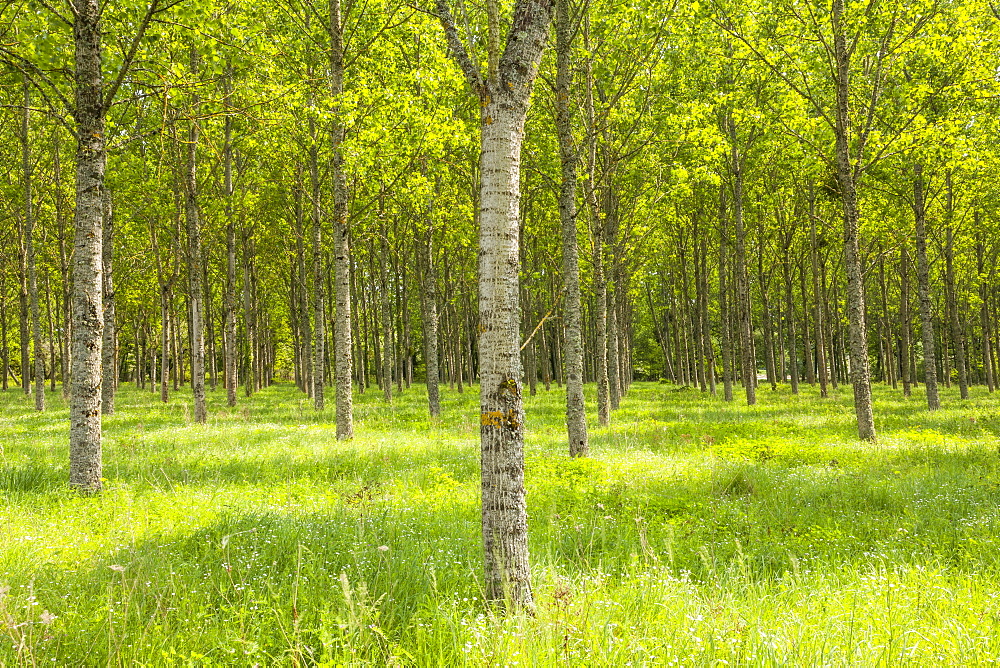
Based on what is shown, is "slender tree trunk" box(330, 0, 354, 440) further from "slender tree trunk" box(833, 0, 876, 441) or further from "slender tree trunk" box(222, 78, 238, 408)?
"slender tree trunk" box(833, 0, 876, 441)

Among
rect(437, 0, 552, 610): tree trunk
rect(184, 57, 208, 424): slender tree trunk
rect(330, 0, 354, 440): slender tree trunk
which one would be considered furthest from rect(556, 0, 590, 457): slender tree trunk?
rect(184, 57, 208, 424): slender tree trunk

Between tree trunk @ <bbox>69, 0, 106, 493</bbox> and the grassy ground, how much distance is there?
62 centimetres

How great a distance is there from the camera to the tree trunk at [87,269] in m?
7.37

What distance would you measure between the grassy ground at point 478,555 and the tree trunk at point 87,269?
619mm

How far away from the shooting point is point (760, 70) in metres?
13.5

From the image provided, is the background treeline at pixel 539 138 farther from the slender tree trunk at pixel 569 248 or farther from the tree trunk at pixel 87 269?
the slender tree trunk at pixel 569 248

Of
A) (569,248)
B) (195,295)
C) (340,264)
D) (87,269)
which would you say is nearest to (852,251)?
(569,248)

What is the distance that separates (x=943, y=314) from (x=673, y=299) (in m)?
22.5

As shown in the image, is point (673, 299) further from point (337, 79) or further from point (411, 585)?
point (411, 585)

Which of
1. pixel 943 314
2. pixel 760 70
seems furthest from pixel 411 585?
pixel 943 314

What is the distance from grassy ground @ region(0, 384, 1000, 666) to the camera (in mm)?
3320

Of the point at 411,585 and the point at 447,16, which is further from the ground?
the point at 447,16

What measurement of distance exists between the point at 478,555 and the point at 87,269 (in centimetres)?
655

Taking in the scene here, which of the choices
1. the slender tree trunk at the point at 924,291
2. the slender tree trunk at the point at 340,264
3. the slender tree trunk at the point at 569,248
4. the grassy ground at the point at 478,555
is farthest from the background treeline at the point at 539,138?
the grassy ground at the point at 478,555
